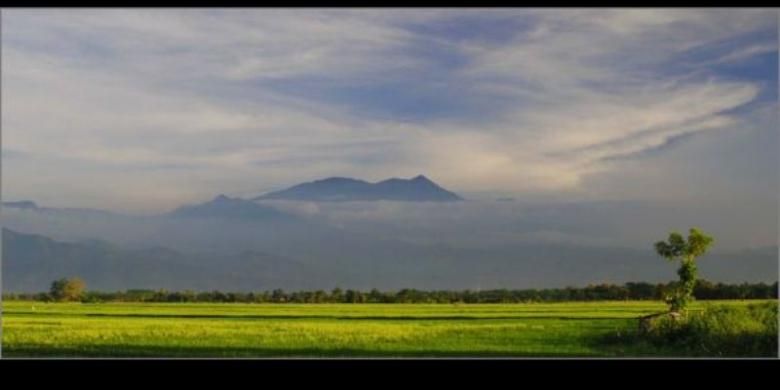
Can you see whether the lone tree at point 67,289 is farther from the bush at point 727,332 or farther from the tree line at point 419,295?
the bush at point 727,332

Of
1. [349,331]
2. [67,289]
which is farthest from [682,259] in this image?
[67,289]

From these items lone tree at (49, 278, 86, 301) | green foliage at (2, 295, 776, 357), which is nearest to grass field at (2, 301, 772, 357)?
green foliage at (2, 295, 776, 357)

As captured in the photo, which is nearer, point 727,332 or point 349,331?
point 727,332

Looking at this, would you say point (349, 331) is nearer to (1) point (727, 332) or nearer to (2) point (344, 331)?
(2) point (344, 331)

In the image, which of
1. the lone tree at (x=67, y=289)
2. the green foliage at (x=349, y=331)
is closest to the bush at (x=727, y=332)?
the green foliage at (x=349, y=331)

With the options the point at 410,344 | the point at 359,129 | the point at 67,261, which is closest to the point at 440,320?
the point at 410,344
